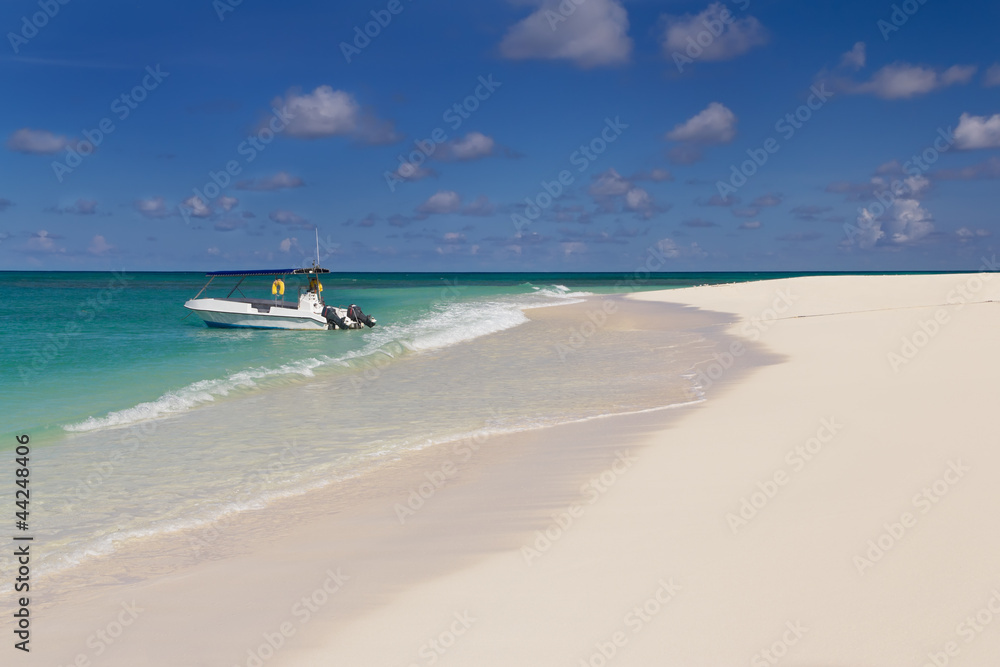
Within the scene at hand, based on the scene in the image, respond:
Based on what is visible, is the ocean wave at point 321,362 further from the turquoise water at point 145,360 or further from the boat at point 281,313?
the boat at point 281,313

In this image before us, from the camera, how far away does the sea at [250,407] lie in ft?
24.1

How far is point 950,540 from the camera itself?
16.0 ft

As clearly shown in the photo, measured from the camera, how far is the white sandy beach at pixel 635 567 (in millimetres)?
3920

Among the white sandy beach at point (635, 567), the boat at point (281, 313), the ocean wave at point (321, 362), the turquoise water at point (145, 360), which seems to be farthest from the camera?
the boat at point (281, 313)

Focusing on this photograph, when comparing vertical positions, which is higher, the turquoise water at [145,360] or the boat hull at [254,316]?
the boat hull at [254,316]

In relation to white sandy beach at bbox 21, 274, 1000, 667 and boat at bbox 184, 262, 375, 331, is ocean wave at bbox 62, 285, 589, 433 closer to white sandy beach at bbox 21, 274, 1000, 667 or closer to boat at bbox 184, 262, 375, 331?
boat at bbox 184, 262, 375, 331

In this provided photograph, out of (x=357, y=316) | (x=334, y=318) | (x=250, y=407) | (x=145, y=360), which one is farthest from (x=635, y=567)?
(x=334, y=318)

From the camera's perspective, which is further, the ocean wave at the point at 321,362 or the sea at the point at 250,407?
the ocean wave at the point at 321,362

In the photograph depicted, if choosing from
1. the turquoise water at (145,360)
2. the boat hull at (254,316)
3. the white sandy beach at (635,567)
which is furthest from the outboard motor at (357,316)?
the white sandy beach at (635,567)

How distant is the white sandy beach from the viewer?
3.92 meters

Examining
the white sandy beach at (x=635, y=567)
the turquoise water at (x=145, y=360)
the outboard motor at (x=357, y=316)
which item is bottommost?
the turquoise water at (x=145, y=360)

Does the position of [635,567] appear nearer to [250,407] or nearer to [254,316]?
[250,407]

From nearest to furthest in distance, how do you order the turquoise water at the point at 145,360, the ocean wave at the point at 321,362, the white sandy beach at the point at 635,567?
the white sandy beach at the point at 635,567
the ocean wave at the point at 321,362
the turquoise water at the point at 145,360

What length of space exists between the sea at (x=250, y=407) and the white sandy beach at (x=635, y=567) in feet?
4.61
